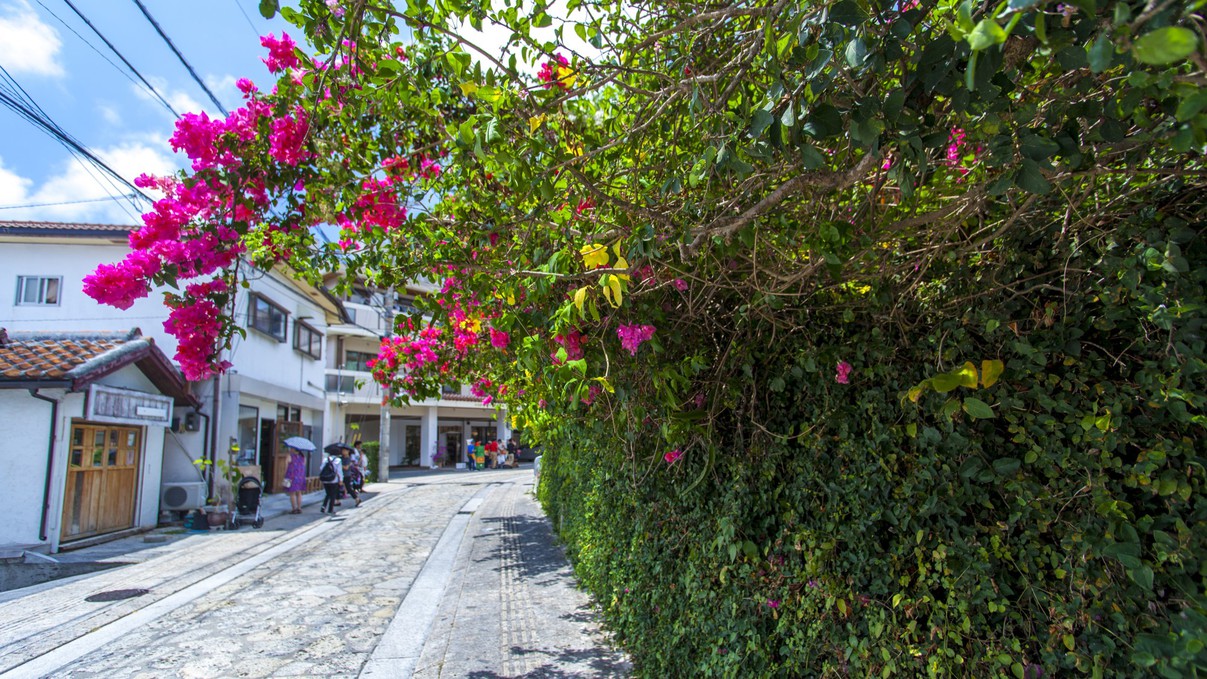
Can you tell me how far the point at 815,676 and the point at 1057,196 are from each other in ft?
6.84

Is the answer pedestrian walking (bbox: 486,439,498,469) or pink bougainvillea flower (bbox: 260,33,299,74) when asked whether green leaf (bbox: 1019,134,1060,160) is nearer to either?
pink bougainvillea flower (bbox: 260,33,299,74)

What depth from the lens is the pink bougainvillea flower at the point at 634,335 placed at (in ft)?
9.67

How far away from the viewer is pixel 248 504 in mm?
13406

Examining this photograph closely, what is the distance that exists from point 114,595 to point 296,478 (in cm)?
837

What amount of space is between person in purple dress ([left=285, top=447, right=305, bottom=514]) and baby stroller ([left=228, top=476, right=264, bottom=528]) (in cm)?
204

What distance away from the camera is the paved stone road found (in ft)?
16.3

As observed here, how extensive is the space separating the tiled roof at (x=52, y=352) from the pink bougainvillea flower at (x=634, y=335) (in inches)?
425

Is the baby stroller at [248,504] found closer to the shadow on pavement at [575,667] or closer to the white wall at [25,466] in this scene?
the white wall at [25,466]

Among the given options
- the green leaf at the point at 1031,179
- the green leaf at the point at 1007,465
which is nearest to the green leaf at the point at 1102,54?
the green leaf at the point at 1031,179

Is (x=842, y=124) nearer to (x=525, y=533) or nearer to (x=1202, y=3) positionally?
(x=1202, y=3)

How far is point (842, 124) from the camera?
2025 millimetres

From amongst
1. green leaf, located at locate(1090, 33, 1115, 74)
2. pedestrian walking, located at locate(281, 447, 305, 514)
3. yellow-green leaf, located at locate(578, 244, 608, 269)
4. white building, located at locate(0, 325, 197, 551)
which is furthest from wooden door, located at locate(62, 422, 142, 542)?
green leaf, located at locate(1090, 33, 1115, 74)

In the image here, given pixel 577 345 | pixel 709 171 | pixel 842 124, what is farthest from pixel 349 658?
pixel 842 124

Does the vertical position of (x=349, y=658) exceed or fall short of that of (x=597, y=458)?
it falls short
